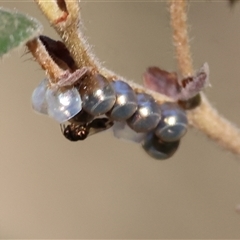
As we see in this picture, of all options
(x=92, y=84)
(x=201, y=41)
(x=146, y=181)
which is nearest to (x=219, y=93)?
(x=201, y=41)

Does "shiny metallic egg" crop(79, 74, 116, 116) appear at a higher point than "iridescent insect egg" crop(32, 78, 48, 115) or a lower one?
higher

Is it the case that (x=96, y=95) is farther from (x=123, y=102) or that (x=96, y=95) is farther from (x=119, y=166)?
(x=119, y=166)

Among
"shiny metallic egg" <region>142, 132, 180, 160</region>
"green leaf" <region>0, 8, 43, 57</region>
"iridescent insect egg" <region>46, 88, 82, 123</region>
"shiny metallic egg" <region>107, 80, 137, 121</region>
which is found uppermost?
"shiny metallic egg" <region>142, 132, 180, 160</region>

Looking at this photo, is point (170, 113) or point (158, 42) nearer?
point (170, 113)

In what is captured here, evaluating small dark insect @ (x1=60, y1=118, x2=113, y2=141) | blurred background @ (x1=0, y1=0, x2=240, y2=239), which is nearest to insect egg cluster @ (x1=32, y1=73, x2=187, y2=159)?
small dark insect @ (x1=60, y1=118, x2=113, y2=141)

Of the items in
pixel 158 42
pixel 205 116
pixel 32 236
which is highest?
pixel 158 42

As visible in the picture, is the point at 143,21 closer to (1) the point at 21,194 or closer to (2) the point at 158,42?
(2) the point at 158,42

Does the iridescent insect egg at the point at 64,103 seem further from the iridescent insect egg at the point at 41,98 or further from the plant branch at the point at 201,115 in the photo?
the plant branch at the point at 201,115

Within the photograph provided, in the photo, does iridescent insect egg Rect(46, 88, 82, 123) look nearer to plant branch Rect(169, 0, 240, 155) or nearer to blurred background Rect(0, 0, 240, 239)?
plant branch Rect(169, 0, 240, 155)
